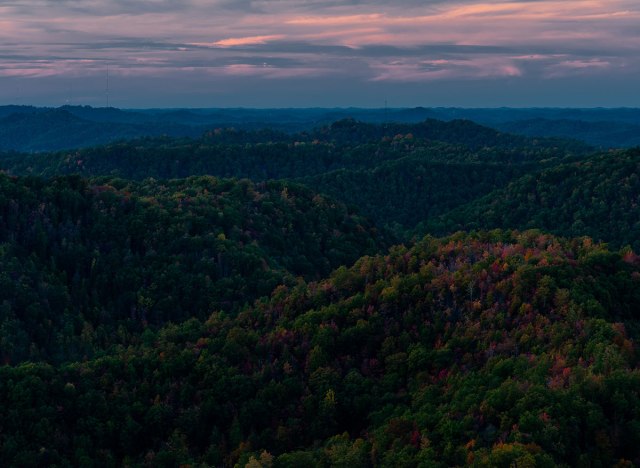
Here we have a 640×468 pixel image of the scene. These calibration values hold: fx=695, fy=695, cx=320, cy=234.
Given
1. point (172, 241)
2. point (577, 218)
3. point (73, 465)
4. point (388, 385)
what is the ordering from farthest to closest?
point (577, 218) → point (172, 241) → point (388, 385) → point (73, 465)

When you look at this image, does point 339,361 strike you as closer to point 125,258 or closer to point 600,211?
point 125,258

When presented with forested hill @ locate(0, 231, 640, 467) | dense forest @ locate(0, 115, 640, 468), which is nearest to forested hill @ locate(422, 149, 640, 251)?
dense forest @ locate(0, 115, 640, 468)

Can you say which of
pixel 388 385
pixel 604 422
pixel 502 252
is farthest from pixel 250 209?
pixel 604 422

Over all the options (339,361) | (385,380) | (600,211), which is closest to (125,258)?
(339,361)

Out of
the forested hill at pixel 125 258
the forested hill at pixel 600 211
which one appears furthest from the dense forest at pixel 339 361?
the forested hill at pixel 600 211

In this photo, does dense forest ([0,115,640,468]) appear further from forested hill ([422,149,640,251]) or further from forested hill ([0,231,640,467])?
forested hill ([422,149,640,251])

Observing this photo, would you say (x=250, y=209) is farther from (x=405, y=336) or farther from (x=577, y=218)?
(x=577, y=218)
